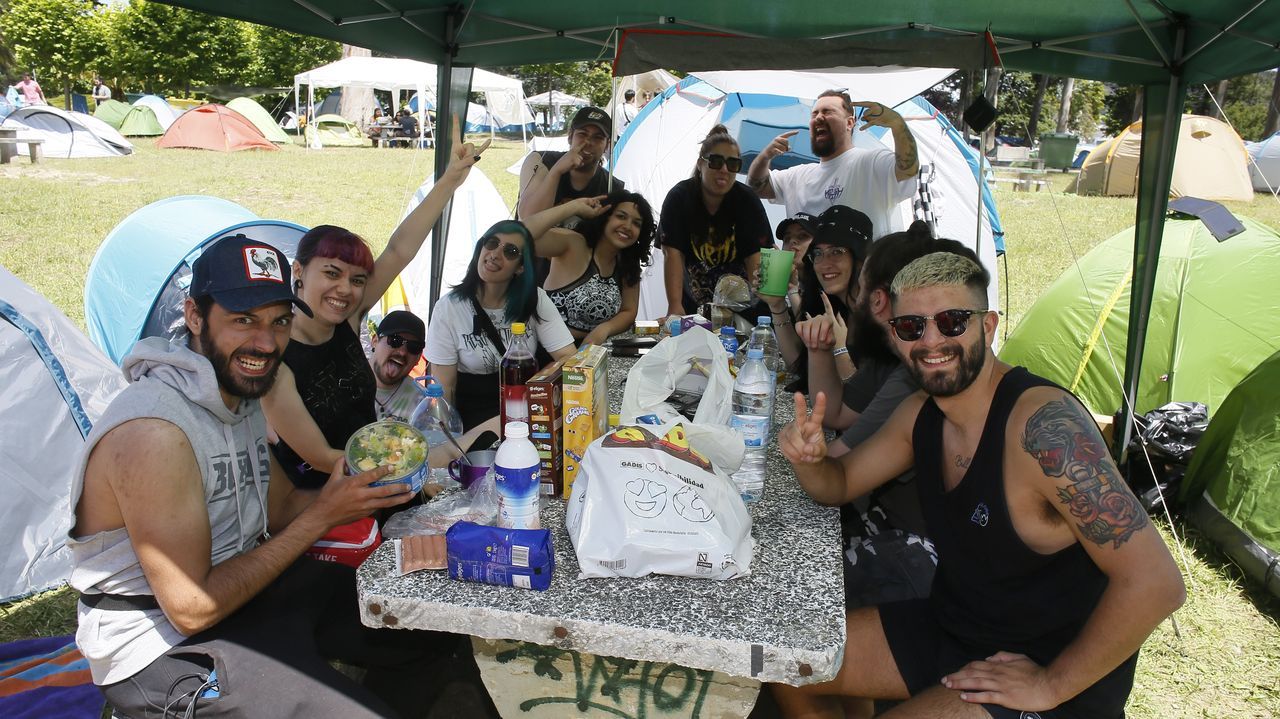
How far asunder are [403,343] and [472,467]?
1.42 metres

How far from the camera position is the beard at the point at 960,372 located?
1.86 metres

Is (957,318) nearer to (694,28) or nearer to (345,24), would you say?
(694,28)

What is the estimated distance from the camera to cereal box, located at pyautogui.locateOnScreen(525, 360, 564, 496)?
192cm

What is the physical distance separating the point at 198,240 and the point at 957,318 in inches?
198

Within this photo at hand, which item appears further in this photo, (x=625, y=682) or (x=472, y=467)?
(x=472, y=467)

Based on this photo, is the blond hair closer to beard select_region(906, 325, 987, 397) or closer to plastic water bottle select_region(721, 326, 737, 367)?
beard select_region(906, 325, 987, 397)

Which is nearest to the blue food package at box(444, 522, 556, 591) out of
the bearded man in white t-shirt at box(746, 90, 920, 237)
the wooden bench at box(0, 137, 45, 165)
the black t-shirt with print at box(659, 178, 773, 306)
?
the black t-shirt with print at box(659, 178, 773, 306)

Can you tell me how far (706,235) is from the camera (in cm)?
480

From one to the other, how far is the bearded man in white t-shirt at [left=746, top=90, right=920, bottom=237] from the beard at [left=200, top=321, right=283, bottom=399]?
3949 millimetres

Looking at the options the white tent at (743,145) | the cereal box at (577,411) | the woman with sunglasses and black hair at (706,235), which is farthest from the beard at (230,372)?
the white tent at (743,145)

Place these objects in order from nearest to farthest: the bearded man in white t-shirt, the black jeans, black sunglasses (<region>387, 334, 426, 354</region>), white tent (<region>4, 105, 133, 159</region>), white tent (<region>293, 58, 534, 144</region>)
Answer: the black jeans → black sunglasses (<region>387, 334, 426, 354</region>) → the bearded man in white t-shirt → white tent (<region>4, 105, 133, 159</region>) → white tent (<region>293, 58, 534, 144</region>)

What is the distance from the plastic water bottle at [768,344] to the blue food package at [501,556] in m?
1.25

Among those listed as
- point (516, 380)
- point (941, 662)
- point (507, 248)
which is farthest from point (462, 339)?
point (941, 662)

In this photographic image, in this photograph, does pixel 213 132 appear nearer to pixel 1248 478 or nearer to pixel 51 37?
pixel 51 37
